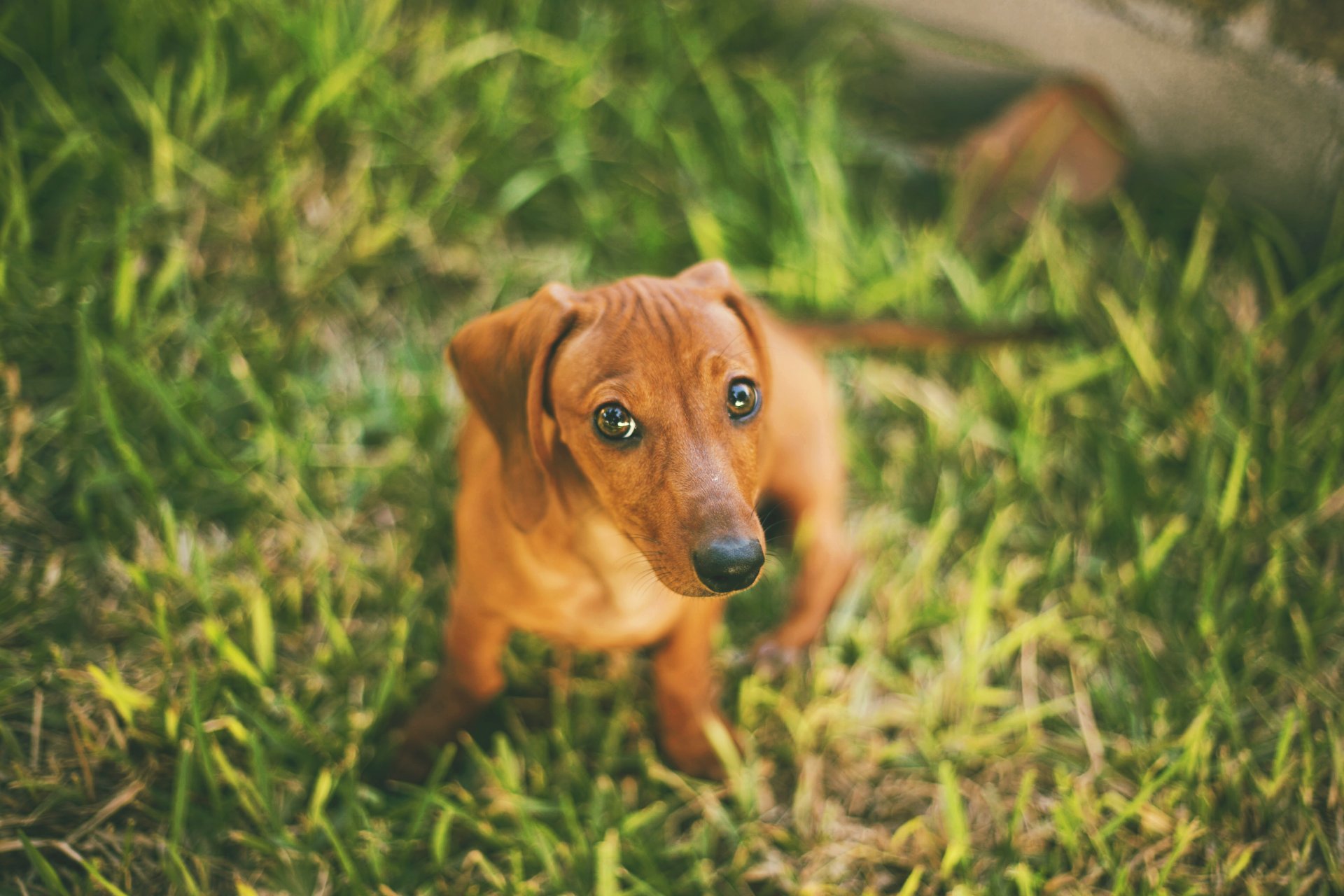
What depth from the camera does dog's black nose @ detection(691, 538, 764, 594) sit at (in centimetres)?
155

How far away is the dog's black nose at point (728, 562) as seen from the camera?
60.9 inches

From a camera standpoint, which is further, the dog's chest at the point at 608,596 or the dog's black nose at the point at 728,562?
the dog's chest at the point at 608,596

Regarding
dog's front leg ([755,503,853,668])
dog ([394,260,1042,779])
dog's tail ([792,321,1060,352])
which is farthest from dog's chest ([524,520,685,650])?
dog's tail ([792,321,1060,352])

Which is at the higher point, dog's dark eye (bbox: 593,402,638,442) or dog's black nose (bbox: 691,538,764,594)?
dog's dark eye (bbox: 593,402,638,442)

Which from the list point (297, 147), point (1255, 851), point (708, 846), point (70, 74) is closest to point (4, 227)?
point (70, 74)

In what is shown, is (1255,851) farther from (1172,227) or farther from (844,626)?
(1172,227)

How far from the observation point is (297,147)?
3051 millimetres

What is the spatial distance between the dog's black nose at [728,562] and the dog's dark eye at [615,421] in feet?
0.79

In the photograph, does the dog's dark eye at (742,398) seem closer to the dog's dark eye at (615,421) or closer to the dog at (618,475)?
the dog at (618,475)

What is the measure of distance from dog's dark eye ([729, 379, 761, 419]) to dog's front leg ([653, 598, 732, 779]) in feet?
1.65

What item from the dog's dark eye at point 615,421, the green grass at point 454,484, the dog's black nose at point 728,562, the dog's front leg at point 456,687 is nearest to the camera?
the dog's black nose at point 728,562

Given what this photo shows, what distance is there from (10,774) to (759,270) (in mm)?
2457

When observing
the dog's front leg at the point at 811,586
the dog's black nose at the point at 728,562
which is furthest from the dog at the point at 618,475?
the dog's front leg at the point at 811,586

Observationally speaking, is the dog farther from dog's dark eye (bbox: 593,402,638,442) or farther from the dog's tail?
the dog's tail
